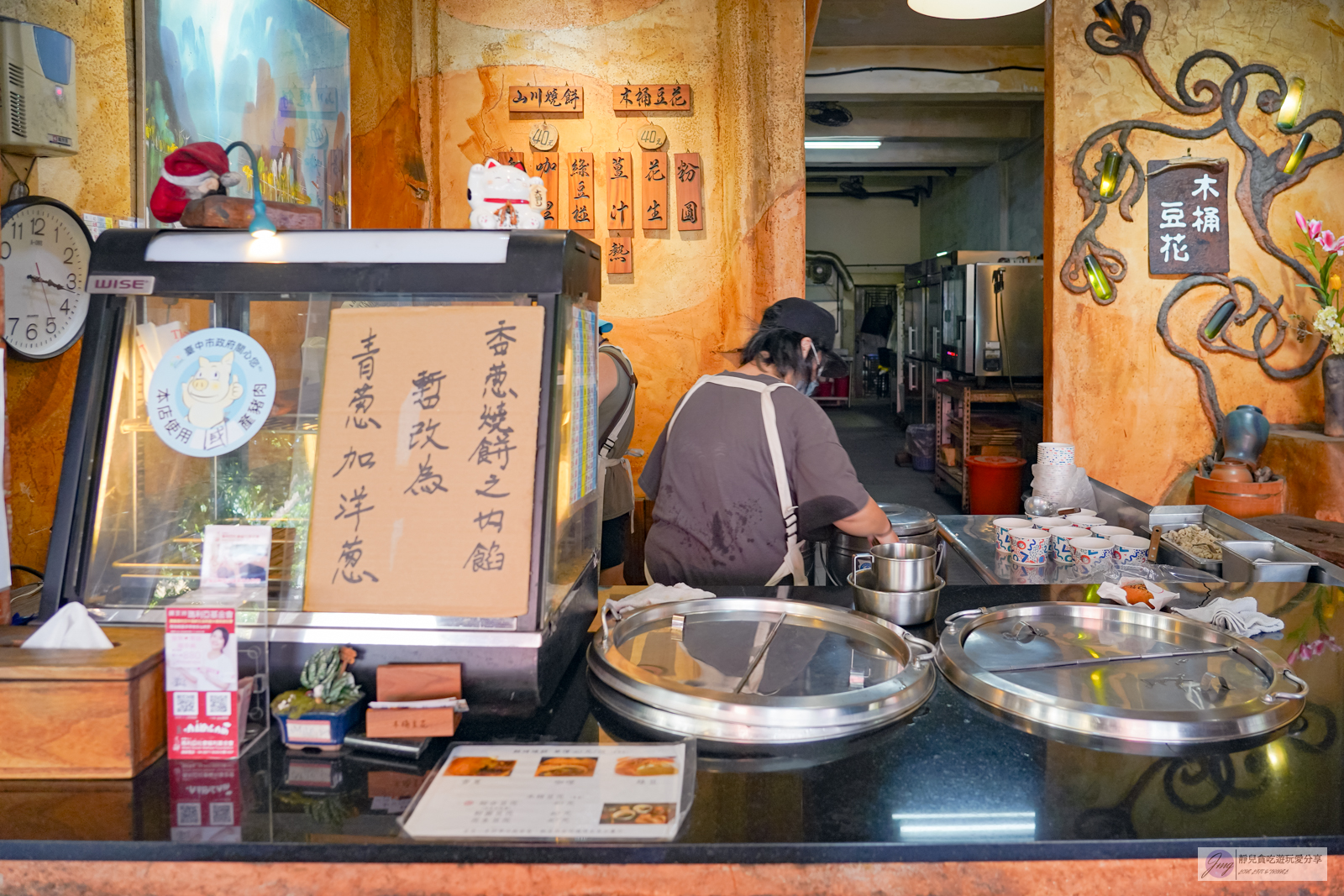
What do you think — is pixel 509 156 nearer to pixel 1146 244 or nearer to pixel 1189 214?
pixel 1146 244

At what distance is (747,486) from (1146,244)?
12.1ft

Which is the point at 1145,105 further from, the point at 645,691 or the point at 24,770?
the point at 24,770

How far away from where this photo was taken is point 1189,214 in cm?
511

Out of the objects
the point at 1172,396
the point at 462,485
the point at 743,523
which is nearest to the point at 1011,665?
the point at 462,485

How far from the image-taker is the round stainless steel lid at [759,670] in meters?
1.21

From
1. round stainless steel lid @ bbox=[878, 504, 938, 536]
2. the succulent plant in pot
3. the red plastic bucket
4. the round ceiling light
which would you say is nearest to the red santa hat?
the succulent plant in pot

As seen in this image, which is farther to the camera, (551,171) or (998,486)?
(998,486)

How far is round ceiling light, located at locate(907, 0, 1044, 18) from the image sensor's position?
3.04 meters

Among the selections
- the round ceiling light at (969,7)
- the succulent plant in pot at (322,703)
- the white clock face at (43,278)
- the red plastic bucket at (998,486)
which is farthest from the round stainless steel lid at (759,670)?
the red plastic bucket at (998,486)

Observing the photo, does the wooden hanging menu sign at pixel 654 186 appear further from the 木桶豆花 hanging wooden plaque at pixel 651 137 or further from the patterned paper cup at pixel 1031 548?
the patterned paper cup at pixel 1031 548

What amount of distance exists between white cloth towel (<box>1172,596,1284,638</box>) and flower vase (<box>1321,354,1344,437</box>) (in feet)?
13.1

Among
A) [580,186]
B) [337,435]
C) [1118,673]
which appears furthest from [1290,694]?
[580,186]

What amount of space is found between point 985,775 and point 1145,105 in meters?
5.09

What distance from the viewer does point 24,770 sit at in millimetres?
1136
